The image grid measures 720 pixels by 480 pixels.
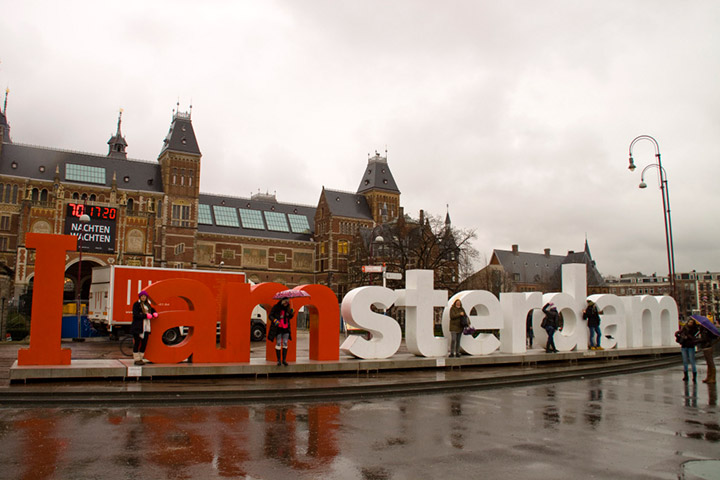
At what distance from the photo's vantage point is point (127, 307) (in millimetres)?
27375

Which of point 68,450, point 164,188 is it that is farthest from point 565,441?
point 164,188

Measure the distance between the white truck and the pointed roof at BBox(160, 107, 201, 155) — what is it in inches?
1874

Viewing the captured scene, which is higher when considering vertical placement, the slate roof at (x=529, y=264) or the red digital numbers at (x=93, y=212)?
the slate roof at (x=529, y=264)

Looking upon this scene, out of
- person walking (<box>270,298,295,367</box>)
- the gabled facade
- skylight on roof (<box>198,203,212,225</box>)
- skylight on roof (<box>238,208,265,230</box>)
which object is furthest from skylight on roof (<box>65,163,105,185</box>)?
person walking (<box>270,298,295,367</box>)

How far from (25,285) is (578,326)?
57.0 m

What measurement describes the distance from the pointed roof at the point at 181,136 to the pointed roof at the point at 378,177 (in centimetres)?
2751

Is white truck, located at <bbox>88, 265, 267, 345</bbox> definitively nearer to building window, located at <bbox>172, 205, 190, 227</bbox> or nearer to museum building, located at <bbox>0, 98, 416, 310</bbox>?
museum building, located at <bbox>0, 98, 416, 310</bbox>

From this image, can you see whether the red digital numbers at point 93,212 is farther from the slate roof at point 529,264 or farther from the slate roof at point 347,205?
the slate roof at point 529,264

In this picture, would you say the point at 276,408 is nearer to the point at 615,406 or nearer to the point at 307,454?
the point at 307,454

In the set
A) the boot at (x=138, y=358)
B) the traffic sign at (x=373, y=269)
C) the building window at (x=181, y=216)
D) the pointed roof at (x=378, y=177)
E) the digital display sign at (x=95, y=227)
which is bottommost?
the boot at (x=138, y=358)

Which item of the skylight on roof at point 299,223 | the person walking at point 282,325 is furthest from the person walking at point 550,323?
the skylight on roof at point 299,223

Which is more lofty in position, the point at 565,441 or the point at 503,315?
the point at 503,315

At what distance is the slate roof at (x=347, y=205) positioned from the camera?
3302 inches

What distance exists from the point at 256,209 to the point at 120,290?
5910cm
